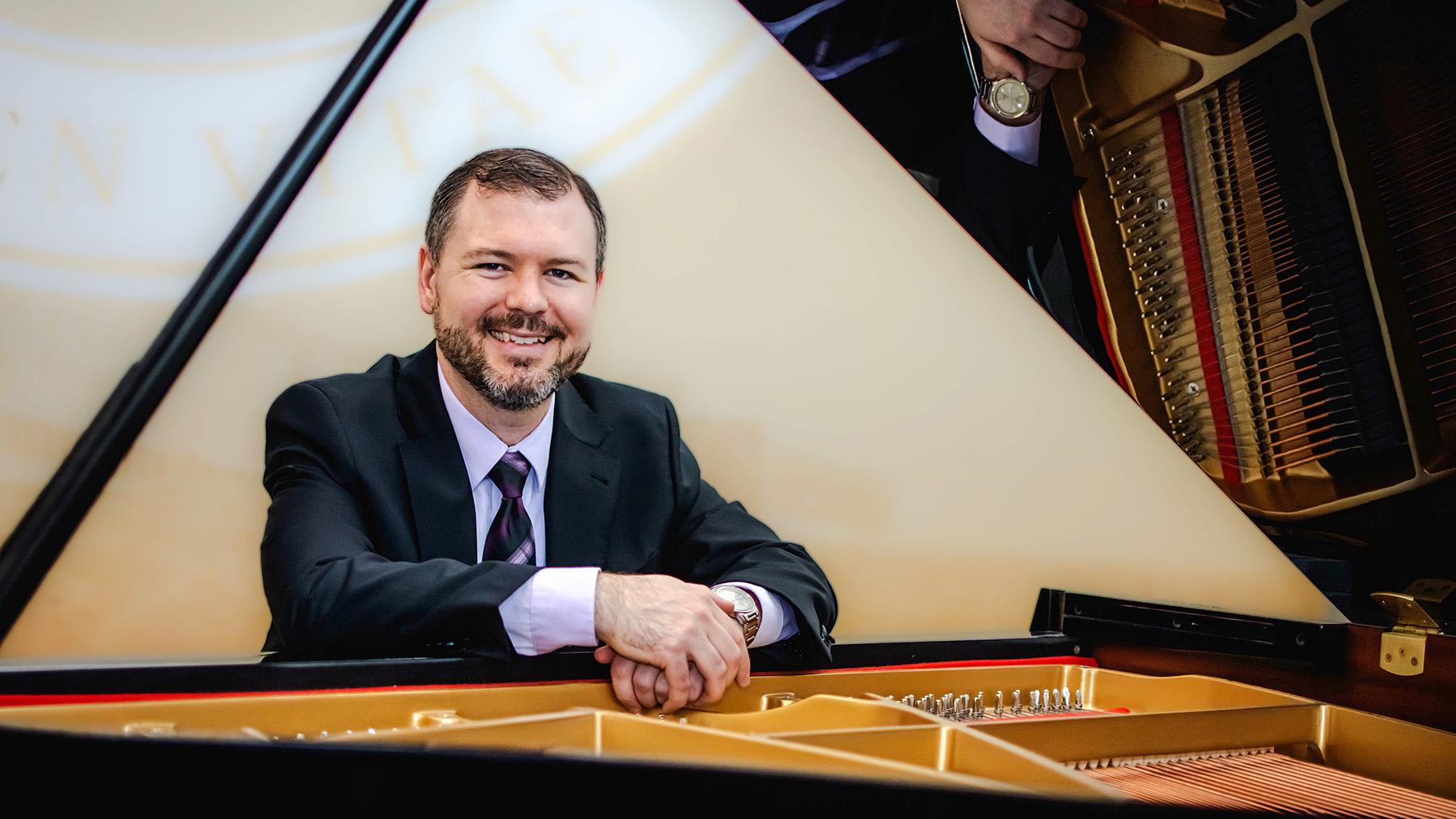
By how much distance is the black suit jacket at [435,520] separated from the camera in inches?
59.3

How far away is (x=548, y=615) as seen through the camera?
1505 millimetres

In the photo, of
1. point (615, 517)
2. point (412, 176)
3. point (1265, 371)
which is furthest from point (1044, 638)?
point (412, 176)

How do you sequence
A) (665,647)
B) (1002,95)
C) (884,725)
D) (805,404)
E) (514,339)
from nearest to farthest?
1. (884,725)
2. (665,647)
3. (1002,95)
4. (514,339)
5. (805,404)

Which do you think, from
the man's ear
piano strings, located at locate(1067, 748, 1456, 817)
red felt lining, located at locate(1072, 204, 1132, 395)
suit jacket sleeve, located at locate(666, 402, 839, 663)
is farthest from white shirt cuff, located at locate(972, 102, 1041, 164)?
the man's ear

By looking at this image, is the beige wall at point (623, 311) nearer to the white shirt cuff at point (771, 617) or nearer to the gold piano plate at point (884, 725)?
the white shirt cuff at point (771, 617)

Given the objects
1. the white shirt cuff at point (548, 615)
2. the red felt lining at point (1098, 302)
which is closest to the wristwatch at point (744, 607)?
the white shirt cuff at point (548, 615)

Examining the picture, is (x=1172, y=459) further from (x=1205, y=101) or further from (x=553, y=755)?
(x=553, y=755)

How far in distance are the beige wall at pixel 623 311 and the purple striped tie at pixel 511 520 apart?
0.59 metres

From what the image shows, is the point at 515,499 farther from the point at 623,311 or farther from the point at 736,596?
the point at 623,311

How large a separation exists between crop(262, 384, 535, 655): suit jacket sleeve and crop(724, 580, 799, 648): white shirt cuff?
38cm

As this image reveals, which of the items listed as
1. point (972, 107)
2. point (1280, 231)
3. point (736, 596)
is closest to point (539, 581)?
point (736, 596)

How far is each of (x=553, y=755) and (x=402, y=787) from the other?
4.8 inches

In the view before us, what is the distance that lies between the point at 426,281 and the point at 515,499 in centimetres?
57

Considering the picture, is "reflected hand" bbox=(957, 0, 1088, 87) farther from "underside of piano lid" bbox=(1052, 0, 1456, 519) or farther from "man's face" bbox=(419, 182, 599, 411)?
"man's face" bbox=(419, 182, 599, 411)
